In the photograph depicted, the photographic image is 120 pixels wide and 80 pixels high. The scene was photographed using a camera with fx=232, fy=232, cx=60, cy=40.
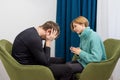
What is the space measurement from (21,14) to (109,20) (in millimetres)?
1301

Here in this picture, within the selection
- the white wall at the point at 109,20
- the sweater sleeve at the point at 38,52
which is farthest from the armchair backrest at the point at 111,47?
the sweater sleeve at the point at 38,52

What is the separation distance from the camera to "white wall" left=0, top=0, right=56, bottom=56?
11.2 feet

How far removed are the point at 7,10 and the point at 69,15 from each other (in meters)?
0.93

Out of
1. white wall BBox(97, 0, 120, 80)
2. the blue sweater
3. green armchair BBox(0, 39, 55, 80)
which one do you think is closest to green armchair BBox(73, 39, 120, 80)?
the blue sweater

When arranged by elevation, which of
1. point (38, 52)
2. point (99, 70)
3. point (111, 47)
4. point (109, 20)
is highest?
point (109, 20)

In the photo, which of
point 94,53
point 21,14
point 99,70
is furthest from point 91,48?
point 21,14

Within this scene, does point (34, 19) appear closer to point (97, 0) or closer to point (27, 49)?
point (97, 0)

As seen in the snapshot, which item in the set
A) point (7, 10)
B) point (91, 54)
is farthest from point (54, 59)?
point (7, 10)

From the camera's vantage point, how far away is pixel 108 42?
3.07 metres

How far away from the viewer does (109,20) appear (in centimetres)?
331

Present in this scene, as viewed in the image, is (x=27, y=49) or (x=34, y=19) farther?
(x=34, y=19)

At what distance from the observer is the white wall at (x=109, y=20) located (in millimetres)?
3275

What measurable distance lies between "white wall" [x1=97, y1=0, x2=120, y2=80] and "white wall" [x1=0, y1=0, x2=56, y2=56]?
768 millimetres

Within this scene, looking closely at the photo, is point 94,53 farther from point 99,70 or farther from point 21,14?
point 21,14
